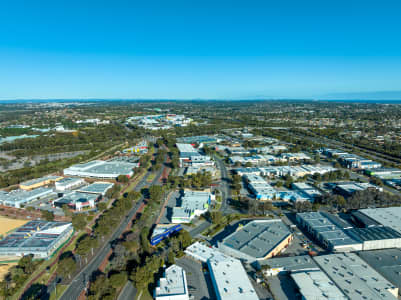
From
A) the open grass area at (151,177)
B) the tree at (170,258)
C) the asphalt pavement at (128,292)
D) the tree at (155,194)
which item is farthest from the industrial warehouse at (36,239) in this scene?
the open grass area at (151,177)

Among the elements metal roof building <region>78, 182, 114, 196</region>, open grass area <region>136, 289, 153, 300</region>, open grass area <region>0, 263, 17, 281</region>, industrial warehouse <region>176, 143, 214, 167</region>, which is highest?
industrial warehouse <region>176, 143, 214, 167</region>

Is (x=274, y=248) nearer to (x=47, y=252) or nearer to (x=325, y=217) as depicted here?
(x=325, y=217)

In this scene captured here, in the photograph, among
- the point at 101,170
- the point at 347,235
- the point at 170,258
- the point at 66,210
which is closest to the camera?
the point at 170,258

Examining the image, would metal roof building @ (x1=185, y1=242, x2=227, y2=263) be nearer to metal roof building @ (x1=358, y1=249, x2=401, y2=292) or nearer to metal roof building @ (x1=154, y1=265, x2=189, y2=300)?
metal roof building @ (x1=154, y1=265, x2=189, y2=300)

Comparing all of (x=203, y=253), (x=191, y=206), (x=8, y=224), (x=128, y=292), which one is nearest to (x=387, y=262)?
(x=203, y=253)

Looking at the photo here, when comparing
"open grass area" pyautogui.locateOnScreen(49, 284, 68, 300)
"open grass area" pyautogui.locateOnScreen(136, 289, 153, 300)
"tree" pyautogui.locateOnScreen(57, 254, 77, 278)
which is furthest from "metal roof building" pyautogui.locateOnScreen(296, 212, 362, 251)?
"open grass area" pyautogui.locateOnScreen(49, 284, 68, 300)

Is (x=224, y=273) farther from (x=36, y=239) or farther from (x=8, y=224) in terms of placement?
(x=8, y=224)

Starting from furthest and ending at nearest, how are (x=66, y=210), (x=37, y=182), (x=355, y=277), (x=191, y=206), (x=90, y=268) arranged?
1. (x=37, y=182)
2. (x=191, y=206)
3. (x=66, y=210)
4. (x=90, y=268)
5. (x=355, y=277)
